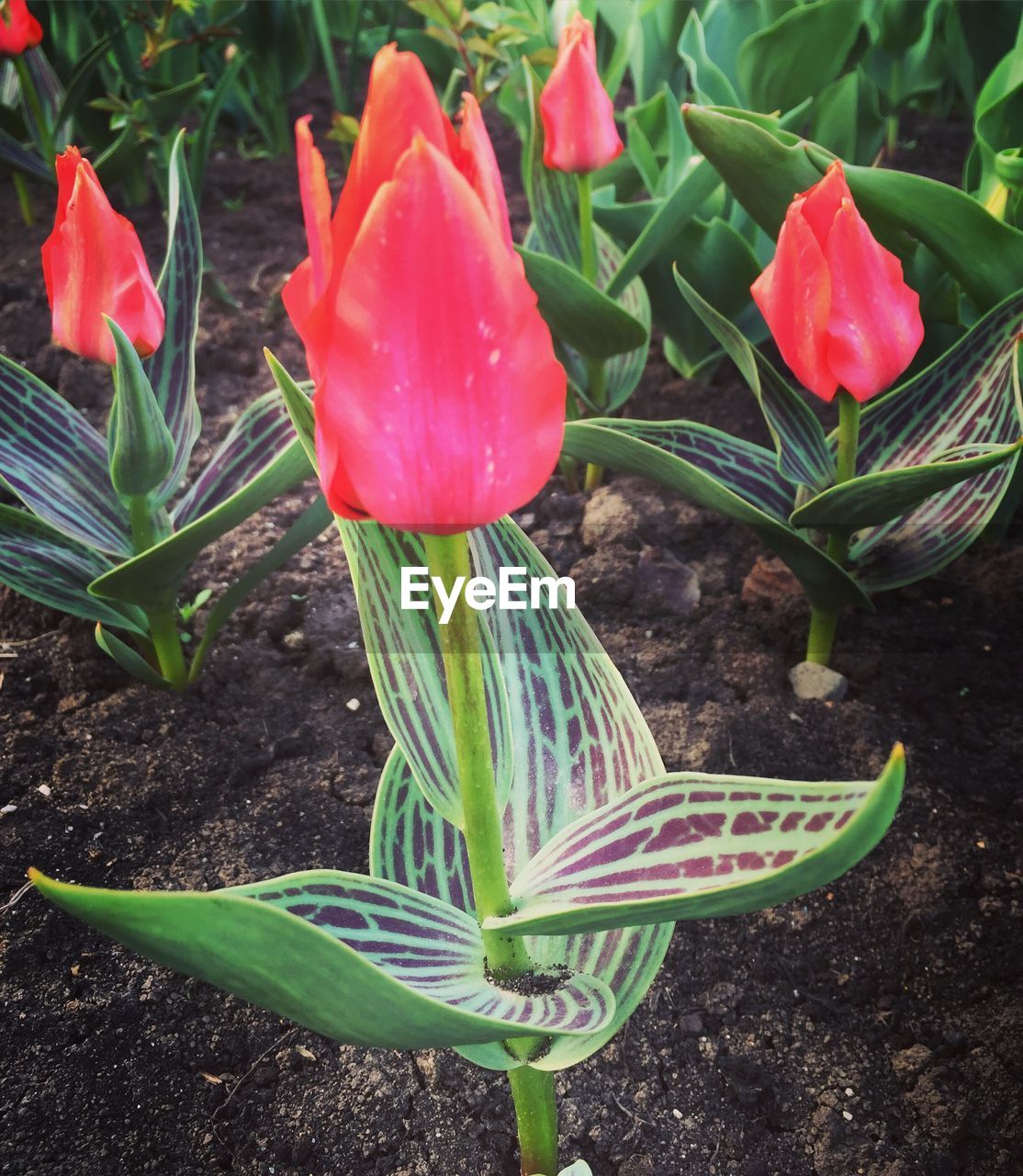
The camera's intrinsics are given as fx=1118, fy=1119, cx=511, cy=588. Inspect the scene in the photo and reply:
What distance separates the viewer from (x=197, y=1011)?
36.0 inches

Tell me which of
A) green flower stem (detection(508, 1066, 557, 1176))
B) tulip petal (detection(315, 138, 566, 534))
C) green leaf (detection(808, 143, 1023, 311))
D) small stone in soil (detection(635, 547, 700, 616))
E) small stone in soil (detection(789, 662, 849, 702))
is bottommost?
small stone in soil (detection(789, 662, 849, 702))

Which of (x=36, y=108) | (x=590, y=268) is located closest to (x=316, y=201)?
(x=590, y=268)

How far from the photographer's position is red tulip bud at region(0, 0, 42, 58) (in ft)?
5.63

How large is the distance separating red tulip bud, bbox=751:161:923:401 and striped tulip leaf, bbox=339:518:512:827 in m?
0.45

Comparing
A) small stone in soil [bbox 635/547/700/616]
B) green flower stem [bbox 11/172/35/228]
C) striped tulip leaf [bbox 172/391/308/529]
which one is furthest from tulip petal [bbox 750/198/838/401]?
green flower stem [bbox 11/172/35/228]

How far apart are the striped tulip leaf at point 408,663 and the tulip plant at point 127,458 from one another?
345 millimetres

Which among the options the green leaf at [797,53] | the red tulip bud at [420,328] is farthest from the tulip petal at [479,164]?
the green leaf at [797,53]

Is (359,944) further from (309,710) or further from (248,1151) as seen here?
(309,710)

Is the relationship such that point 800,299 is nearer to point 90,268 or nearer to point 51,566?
point 90,268

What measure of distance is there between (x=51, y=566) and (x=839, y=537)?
777 mm

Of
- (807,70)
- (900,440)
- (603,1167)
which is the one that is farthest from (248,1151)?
(807,70)

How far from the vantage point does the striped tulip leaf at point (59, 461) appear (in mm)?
1092

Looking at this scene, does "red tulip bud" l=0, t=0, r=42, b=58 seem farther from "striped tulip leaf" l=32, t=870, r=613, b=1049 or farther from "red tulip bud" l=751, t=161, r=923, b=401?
"striped tulip leaf" l=32, t=870, r=613, b=1049

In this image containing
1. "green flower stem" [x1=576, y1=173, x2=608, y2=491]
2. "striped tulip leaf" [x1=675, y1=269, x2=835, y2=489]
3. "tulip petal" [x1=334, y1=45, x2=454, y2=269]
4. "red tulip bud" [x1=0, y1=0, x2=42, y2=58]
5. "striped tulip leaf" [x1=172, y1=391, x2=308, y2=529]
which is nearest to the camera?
"tulip petal" [x1=334, y1=45, x2=454, y2=269]
